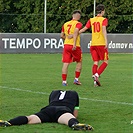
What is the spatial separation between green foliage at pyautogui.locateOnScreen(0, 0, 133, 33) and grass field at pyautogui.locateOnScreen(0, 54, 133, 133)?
54.9 feet

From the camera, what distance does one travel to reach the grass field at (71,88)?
898 cm

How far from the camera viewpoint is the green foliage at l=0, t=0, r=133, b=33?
38625mm

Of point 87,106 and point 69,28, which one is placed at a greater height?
point 69,28

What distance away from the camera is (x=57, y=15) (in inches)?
1527

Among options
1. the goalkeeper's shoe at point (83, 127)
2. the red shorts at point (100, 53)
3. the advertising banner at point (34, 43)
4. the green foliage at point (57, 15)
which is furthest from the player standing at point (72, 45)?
the green foliage at point (57, 15)

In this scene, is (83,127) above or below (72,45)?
below

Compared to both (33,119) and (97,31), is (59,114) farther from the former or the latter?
(97,31)

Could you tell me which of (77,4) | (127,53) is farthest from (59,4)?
(127,53)

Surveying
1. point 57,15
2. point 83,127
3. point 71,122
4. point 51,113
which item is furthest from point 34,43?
point 83,127

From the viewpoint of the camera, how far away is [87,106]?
36.7ft

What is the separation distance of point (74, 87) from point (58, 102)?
5.30m

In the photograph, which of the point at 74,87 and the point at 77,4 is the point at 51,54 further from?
the point at 74,87

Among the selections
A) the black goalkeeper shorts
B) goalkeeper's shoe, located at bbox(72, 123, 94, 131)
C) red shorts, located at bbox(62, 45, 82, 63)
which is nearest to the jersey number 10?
red shorts, located at bbox(62, 45, 82, 63)

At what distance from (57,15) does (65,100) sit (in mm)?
29420
